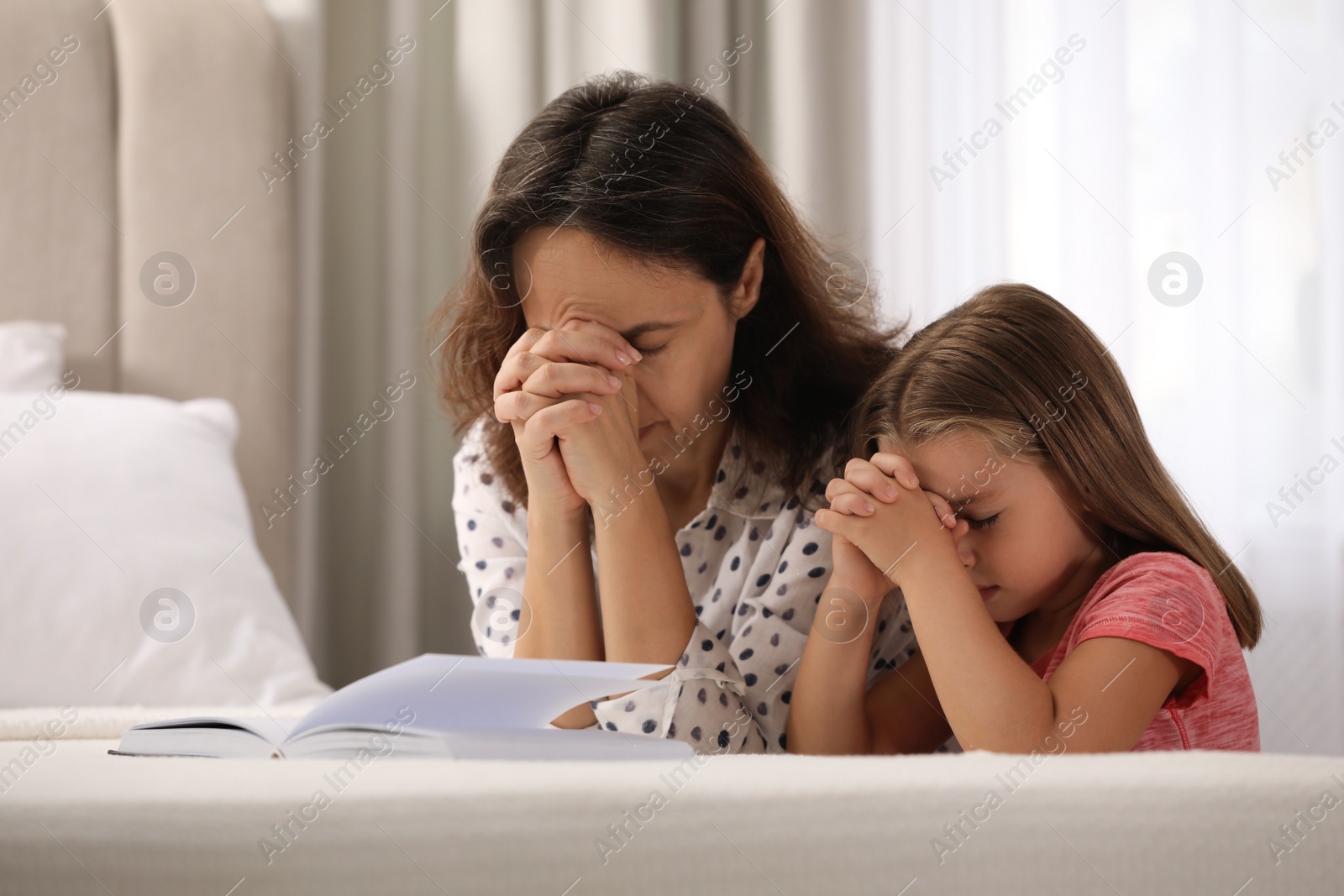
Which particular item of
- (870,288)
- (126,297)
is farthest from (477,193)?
(870,288)

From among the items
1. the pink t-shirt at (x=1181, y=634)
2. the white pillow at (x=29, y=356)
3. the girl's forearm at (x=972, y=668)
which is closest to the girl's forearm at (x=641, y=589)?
the girl's forearm at (x=972, y=668)

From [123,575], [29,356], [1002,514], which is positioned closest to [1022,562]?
[1002,514]

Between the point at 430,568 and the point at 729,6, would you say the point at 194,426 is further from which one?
the point at 729,6

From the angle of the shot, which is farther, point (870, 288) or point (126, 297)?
point (126, 297)

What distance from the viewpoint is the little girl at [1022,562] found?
83cm

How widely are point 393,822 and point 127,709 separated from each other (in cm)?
71

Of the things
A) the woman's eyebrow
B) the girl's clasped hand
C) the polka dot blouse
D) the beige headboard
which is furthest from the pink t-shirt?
the beige headboard

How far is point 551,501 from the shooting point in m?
1.06

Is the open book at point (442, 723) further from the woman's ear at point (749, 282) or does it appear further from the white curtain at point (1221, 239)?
the white curtain at point (1221, 239)

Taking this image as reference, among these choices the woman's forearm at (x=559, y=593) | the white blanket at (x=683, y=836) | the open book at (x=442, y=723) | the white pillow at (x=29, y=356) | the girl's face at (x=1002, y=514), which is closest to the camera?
the white blanket at (x=683, y=836)

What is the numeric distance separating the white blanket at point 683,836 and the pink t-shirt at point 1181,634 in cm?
34

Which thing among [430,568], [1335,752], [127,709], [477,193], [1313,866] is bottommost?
[1335,752]

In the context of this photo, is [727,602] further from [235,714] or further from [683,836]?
[683,836]

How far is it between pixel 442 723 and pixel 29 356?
3.93 feet
